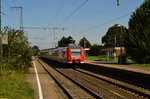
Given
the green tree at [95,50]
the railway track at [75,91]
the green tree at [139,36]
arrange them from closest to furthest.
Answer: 1. the railway track at [75,91]
2. the green tree at [139,36]
3. the green tree at [95,50]

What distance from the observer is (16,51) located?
1053 inches

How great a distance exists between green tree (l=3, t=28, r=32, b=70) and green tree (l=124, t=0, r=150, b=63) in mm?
13802

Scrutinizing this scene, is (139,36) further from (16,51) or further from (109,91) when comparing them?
(109,91)

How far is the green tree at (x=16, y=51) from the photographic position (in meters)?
25.3

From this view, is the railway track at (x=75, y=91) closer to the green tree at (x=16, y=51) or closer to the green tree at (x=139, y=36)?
the green tree at (x=16, y=51)

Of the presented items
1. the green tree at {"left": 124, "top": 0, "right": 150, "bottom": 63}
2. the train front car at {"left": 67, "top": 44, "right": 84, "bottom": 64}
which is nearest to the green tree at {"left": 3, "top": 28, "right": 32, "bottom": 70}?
the train front car at {"left": 67, "top": 44, "right": 84, "bottom": 64}

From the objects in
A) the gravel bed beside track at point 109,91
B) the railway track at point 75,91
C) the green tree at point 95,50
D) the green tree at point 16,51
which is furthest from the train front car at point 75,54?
the green tree at point 95,50

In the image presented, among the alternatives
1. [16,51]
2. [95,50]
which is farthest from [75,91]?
[95,50]

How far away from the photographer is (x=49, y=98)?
45.1ft

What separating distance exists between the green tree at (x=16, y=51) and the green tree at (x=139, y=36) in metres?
13.8

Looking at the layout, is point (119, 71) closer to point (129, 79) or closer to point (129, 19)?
point (129, 79)

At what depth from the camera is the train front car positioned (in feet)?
129

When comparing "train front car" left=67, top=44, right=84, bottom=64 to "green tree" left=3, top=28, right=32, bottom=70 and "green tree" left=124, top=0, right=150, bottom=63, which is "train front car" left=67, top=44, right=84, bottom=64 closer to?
"green tree" left=124, top=0, right=150, bottom=63

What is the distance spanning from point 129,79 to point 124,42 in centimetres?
Result: 1628
